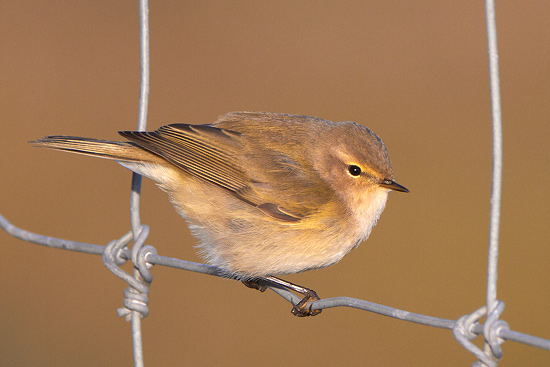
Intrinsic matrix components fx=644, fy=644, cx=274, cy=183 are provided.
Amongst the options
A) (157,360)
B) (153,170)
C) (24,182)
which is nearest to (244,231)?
(153,170)

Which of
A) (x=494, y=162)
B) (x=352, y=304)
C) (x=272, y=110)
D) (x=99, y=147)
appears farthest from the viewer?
(x=272, y=110)

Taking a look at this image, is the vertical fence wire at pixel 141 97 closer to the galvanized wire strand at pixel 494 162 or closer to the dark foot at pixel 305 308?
the dark foot at pixel 305 308

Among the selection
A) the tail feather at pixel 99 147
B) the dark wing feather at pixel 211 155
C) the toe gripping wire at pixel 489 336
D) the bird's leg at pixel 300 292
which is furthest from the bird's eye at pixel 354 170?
the toe gripping wire at pixel 489 336

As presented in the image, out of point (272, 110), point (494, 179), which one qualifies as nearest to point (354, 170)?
point (494, 179)

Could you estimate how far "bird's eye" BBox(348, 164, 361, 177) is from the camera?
8.80ft

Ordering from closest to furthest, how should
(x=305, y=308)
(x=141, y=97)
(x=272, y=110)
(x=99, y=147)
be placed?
(x=141, y=97) → (x=305, y=308) → (x=99, y=147) → (x=272, y=110)

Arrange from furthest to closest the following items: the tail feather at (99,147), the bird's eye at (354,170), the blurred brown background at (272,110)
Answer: the blurred brown background at (272,110) → the bird's eye at (354,170) → the tail feather at (99,147)

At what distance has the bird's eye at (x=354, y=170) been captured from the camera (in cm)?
268

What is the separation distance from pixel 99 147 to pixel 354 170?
1042 mm

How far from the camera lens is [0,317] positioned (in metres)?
5.33

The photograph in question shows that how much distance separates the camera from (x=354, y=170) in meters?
2.70

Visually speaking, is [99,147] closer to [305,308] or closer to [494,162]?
[305,308]

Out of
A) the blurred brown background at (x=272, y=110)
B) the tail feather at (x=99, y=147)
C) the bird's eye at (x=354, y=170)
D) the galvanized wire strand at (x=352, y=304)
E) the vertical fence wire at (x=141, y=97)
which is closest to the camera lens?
the galvanized wire strand at (x=352, y=304)

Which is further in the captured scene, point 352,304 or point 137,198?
point 137,198
